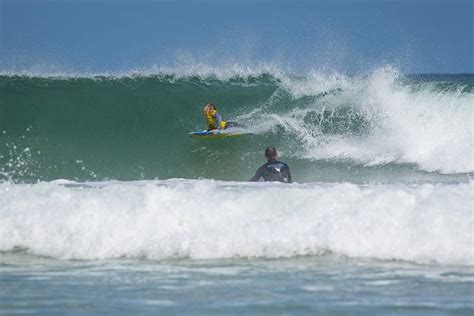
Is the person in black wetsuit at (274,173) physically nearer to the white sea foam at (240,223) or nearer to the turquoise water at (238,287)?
the white sea foam at (240,223)

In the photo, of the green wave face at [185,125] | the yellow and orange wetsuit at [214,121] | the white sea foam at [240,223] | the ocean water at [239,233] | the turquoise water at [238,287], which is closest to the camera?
the turquoise water at [238,287]

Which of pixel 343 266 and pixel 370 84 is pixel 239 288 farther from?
pixel 370 84

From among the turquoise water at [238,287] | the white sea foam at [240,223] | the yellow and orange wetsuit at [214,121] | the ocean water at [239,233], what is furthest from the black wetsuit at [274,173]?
the yellow and orange wetsuit at [214,121]

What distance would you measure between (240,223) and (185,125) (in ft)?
34.0

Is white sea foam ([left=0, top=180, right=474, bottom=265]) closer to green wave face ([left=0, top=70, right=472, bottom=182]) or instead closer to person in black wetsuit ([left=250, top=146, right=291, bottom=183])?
person in black wetsuit ([left=250, top=146, right=291, bottom=183])

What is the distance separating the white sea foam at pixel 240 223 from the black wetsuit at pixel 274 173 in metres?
2.39

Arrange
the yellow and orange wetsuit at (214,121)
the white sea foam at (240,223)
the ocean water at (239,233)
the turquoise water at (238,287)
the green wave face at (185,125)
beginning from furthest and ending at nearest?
the yellow and orange wetsuit at (214,121), the green wave face at (185,125), the white sea foam at (240,223), the ocean water at (239,233), the turquoise water at (238,287)

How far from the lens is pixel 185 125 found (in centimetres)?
1844

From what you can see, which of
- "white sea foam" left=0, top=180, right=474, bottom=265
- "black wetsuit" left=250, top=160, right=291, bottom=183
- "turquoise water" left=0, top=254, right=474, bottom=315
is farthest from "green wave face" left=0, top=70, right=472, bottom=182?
"turquoise water" left=0, top=254, right=474, bottom=315

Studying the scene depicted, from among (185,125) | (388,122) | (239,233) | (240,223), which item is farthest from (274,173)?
(185,125)

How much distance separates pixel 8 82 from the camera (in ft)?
69.8

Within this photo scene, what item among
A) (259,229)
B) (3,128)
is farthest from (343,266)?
(3,128)

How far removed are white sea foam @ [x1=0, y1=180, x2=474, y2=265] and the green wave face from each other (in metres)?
6.10

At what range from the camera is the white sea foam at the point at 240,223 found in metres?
7.74
